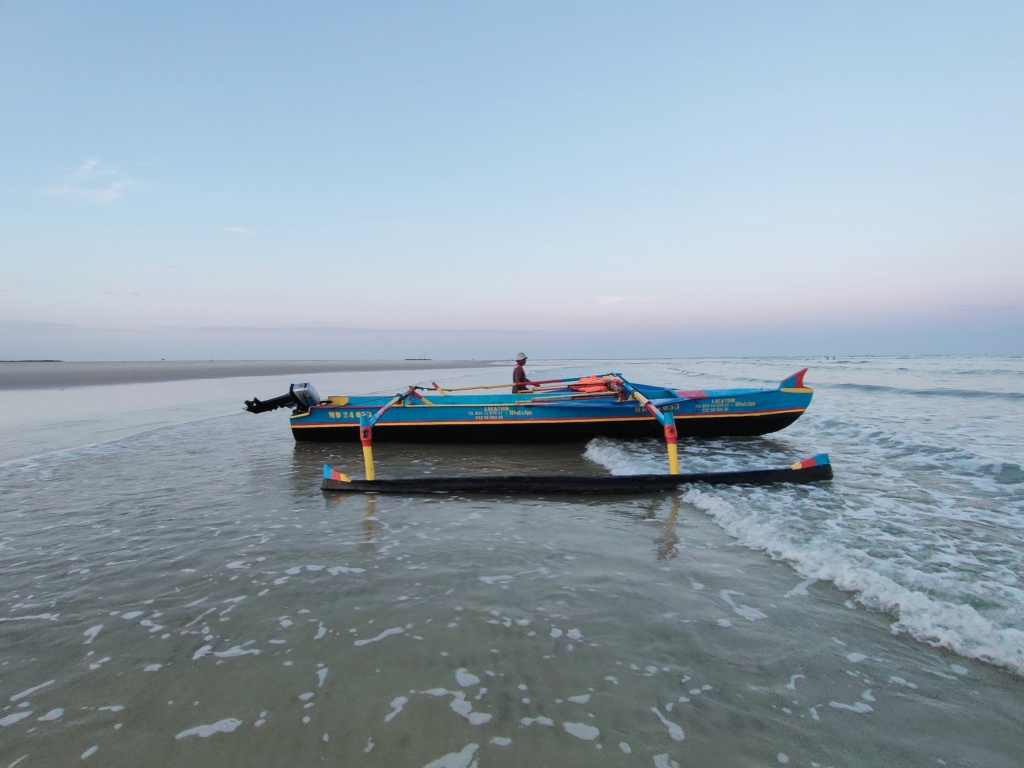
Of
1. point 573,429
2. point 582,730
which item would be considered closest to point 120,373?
point 573,429

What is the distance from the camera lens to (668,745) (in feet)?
8.36

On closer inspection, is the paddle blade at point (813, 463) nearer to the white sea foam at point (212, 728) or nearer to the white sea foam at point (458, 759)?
the white sea foam at point (458, 759)

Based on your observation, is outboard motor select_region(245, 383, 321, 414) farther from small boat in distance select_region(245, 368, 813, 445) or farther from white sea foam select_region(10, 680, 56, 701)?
white sea foam select_region(10, 680, 56, 701)

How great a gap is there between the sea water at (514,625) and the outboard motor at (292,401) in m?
3.55

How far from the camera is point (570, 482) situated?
23.8ft

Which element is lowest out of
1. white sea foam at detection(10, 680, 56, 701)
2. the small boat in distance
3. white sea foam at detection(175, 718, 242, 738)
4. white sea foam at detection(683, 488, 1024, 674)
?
white sea foam at detection(683, 488, 1024, 674)

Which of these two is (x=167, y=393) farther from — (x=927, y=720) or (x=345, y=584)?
(x=927, y=720)

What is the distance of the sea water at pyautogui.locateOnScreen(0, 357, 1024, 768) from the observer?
261 centimetres

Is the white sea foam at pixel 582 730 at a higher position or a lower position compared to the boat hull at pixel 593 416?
lower

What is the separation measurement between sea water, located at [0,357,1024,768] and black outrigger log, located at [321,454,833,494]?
241mm

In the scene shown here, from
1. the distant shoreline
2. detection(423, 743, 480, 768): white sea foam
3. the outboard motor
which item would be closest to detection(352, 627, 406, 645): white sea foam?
detection(423, 743, 480, 768): white sea foam

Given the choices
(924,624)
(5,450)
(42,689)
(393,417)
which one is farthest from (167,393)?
(924,624)

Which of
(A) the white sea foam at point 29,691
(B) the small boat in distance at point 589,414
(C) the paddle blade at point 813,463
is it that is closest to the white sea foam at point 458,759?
(A) the white sea foam at point 29,691

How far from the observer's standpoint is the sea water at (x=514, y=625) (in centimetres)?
261
